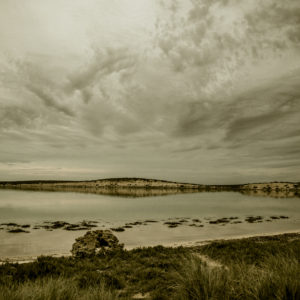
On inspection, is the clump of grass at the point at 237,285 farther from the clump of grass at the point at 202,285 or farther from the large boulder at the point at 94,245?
Result: the large boulder at the point at 94,245

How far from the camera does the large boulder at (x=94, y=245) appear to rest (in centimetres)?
1243

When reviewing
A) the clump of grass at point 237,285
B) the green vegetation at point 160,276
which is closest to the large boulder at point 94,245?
the green vegetation at point 160,276

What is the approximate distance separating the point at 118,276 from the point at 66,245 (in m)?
10.1

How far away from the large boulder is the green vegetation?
2.23 feet

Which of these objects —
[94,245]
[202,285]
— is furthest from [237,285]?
[94,245]

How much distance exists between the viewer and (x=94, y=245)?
12.8 metres

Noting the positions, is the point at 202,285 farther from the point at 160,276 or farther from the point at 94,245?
the point at 94,245

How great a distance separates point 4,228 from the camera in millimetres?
23609

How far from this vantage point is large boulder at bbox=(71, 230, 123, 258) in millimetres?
12430

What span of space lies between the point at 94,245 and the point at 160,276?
16.4ft

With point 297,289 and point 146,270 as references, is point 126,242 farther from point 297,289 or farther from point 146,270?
point 297,289

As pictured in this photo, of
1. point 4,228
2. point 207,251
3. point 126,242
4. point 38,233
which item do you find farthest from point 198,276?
point 4,228

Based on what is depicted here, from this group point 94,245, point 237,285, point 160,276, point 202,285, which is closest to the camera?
point 202,285

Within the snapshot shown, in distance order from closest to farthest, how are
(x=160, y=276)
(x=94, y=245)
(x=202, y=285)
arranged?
(x=202, y=285)
(x=160, y=276)
(x=94, y=245)
